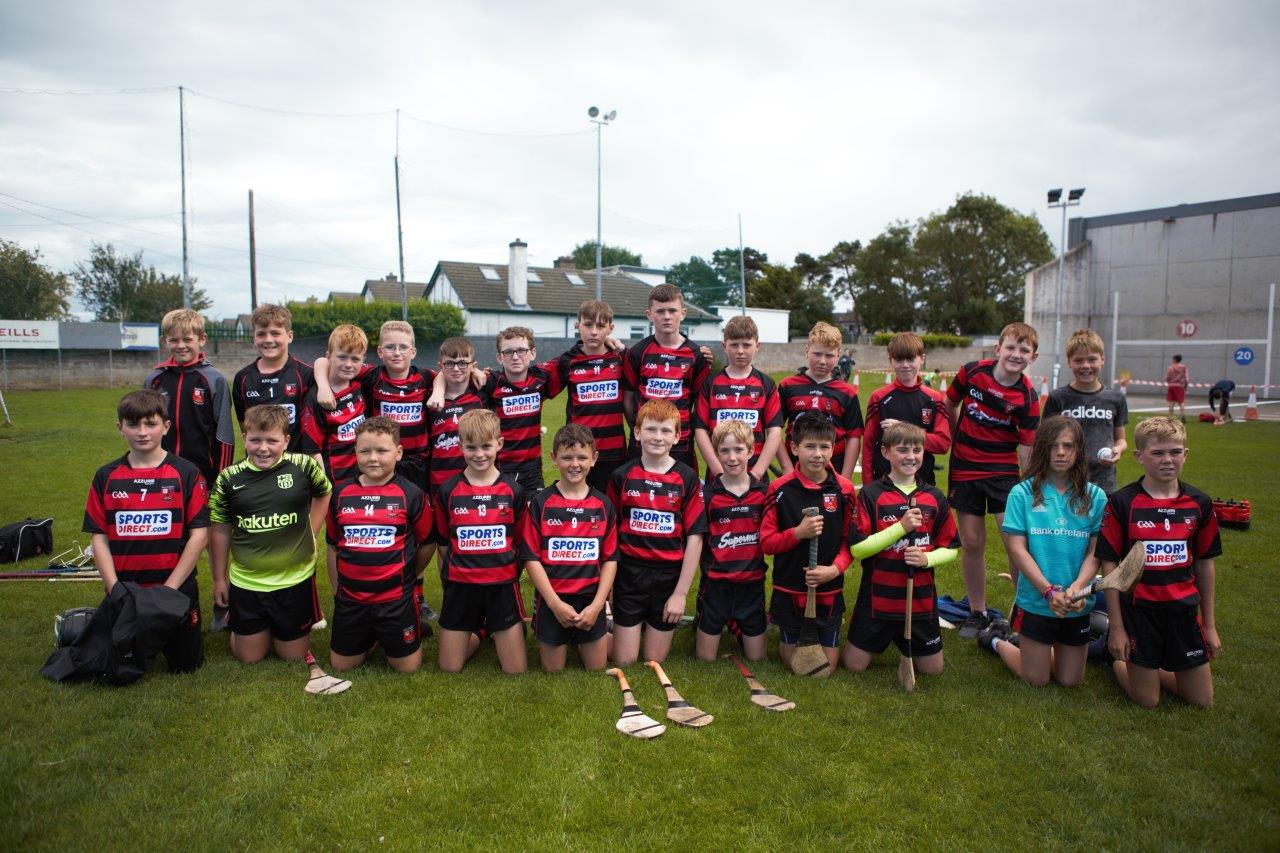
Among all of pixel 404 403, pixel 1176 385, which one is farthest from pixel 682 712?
pixel 1176 385

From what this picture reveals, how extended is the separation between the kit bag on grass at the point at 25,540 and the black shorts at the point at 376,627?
4.02 meters

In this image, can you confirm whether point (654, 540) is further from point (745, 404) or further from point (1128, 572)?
point (1128, 572)

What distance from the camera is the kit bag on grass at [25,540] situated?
251 inches

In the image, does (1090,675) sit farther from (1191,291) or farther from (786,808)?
(1191,291)

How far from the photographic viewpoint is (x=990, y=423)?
5223mm

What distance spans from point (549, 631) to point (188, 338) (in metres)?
3.18

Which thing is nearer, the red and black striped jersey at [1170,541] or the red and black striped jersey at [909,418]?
the red and black striped jersey at [1170,541]

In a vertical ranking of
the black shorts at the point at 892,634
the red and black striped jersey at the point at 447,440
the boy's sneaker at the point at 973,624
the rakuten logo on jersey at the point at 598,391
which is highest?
the rakuten logo on jersey at the point at 598,391

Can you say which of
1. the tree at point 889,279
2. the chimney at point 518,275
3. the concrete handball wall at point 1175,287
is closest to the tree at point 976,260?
the tree at point 889,279

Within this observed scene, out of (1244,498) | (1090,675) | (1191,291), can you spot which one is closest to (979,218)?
(1191,291)

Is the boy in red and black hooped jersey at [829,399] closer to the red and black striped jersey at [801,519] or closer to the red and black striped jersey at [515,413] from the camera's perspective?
the red and black striped jersey at [801,519]

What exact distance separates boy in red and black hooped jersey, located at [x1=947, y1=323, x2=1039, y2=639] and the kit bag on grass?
7528mm

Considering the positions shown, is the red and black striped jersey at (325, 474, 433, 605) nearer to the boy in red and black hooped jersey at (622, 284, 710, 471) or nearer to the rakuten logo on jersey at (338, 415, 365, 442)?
the rakuten logo on jersey at (338, 415, 365, 442)

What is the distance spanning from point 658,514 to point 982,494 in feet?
7.72
